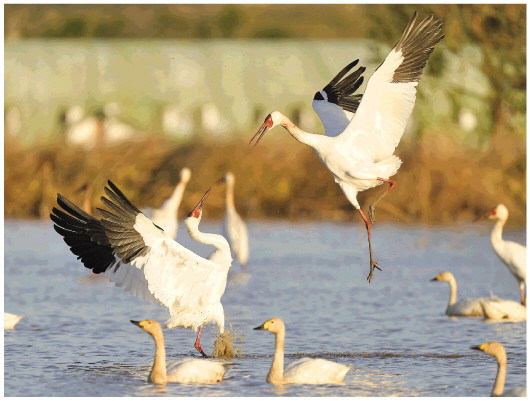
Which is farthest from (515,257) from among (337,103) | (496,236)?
(337,103)

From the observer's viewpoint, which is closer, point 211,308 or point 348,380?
point 348,380

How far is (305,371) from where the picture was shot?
8.21m

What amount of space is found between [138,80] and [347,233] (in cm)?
1227

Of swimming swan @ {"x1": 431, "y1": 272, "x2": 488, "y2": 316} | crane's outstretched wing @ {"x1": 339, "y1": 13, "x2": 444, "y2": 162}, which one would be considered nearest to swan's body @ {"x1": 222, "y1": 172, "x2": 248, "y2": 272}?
swimming swan @ {"x1": 431, "y1": 272, "x2": 488, "y2": 316}

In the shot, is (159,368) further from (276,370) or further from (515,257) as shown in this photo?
(515,257)

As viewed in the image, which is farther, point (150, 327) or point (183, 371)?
point (150, 327)

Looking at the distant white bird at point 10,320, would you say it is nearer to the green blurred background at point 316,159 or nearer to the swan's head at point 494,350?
the swan's head at point 494,350

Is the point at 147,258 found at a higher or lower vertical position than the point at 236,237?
lower

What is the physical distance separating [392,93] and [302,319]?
2.79 metres

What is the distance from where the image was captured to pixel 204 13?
138 ft

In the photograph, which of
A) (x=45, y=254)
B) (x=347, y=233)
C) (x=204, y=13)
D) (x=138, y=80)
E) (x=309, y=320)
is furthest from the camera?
(x=204, y=13)

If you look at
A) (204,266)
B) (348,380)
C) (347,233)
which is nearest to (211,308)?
(204,266)

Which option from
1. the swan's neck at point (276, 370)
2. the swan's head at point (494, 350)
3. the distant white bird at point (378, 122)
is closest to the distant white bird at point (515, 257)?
the distant white bird at point (378, 122)

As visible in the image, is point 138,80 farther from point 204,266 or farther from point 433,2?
point 204,266
